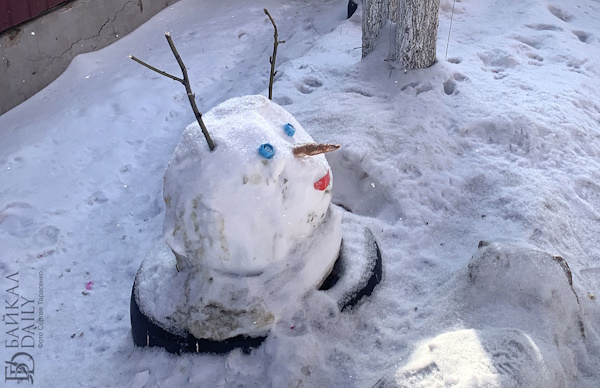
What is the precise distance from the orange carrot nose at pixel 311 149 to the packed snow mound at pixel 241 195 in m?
0.03

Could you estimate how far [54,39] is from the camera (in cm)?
558

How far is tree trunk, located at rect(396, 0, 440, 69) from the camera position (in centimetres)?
462

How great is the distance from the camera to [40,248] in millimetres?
3879

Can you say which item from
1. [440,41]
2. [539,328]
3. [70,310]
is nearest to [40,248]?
[70,310]

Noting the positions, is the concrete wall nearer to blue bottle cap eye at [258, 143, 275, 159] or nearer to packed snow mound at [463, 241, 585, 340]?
blue bottle cap eye at [258, 143, 275, 159]

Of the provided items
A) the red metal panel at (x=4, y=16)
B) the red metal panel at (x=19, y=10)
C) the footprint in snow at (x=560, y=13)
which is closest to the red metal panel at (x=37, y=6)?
the red metal panel at (x=19, y=10)

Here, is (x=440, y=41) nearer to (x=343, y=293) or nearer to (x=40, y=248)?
(x=343, y=293)

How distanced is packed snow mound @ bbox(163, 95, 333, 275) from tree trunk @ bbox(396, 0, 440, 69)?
7.36 feet

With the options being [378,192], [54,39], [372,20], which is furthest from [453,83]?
[54,39]

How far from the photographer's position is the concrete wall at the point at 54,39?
524cm

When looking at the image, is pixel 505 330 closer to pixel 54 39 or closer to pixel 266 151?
pixel 266 151

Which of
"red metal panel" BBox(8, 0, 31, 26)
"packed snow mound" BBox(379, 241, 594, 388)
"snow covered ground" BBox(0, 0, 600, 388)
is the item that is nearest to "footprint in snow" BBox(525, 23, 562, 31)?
"snow covered ground" BBox(0, 0, 600, 388)

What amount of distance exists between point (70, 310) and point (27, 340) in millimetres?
269

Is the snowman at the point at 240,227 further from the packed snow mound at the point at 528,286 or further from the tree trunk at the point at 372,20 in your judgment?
the tree trunk at the point at 372,20
